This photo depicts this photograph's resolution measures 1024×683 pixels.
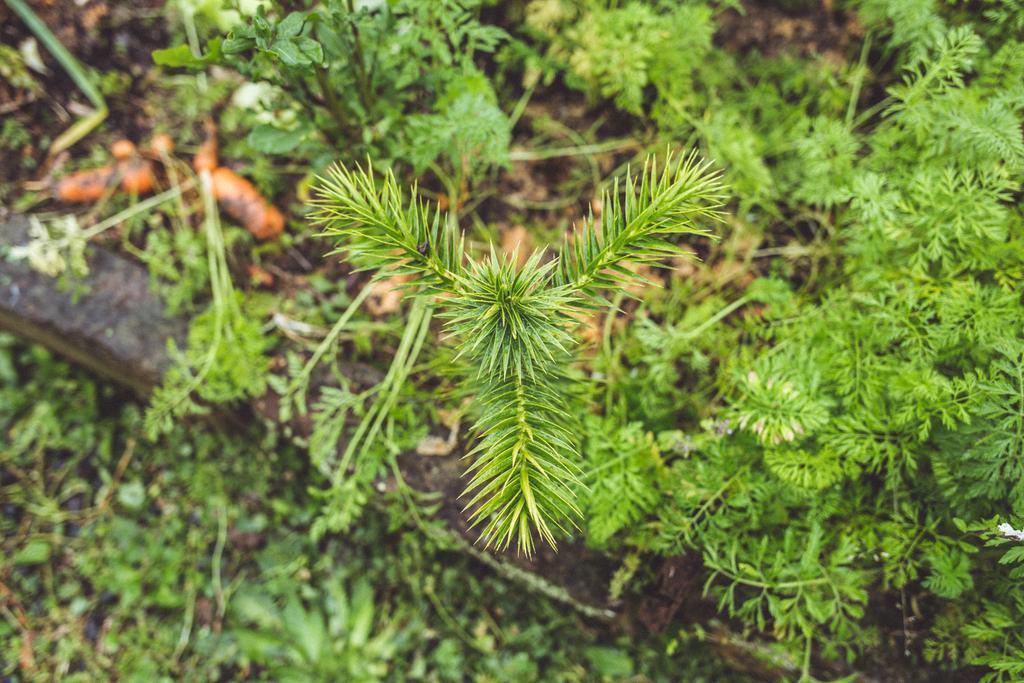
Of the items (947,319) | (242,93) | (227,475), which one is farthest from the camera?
(227,475)

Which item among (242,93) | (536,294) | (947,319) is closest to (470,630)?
(536,294)

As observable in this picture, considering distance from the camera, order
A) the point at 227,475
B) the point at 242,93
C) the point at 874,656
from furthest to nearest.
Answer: the point at 227,475, the point at 242,93, the point at 874,656

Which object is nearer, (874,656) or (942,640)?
(942,640)

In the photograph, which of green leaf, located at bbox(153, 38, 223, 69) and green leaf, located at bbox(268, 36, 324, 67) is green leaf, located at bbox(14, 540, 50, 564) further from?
green leaf, located at bbox(268, 36, 324, 67)

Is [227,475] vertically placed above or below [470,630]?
above

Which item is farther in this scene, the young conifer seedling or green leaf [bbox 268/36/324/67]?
green leaf [bbox 268/36/324/67]

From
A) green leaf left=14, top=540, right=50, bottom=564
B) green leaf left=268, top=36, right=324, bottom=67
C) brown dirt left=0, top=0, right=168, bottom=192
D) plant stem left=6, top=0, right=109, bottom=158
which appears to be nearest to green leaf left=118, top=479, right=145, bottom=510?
green leaf left=14, top=540, right=50, bottom=564

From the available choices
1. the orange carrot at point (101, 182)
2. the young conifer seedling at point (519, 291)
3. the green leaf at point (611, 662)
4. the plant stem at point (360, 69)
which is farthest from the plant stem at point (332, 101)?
the green leaf at point (611, 662)

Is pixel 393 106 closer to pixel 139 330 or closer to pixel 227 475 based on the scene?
pixel 139 330

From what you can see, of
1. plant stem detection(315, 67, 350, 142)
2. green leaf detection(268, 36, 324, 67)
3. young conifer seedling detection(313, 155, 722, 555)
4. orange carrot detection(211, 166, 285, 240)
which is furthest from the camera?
orange carrot detection(211, 166, 285, 240)
